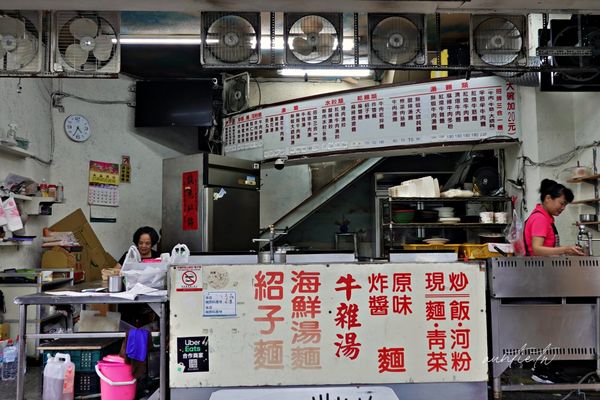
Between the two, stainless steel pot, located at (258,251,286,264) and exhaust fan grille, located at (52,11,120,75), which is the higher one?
exhaust fan grille, located at (52,11,120,75)

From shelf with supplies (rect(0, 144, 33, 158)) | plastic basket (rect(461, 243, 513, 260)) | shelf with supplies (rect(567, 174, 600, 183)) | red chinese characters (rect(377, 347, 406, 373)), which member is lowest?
red chinese characters (rect(377, 347, 406, 373))

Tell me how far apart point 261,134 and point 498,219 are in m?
3.16

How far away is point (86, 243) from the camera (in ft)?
18.6

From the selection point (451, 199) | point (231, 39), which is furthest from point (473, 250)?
point (231, 39)

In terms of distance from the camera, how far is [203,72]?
6.75 metres

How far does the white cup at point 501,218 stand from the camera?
5.07 metres

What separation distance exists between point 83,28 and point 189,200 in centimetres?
250

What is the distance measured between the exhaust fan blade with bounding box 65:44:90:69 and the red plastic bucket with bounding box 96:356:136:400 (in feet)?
7.93

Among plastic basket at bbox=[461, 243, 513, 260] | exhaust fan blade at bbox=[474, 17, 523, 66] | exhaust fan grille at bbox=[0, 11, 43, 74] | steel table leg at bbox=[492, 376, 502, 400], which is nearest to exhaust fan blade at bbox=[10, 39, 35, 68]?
exhaust fan grille at bbox=[0, 11, 43, 74]

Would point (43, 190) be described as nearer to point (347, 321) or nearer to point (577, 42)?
point (347, 321)

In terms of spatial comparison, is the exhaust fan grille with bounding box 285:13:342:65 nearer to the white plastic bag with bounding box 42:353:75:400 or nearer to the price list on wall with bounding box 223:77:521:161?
the price list on wall with bounding box 223:77:521:161

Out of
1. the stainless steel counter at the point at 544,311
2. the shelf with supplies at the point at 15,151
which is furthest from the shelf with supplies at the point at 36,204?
the stainless steel counter at the point at 544,311

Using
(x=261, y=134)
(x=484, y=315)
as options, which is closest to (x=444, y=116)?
(x=261, y=134)

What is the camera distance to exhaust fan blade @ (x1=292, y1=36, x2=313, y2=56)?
370 cm
